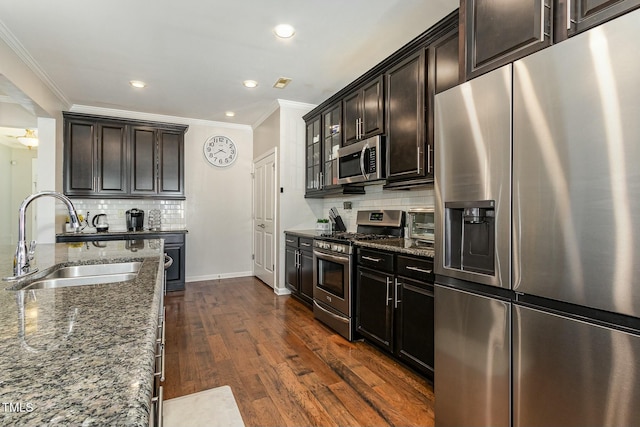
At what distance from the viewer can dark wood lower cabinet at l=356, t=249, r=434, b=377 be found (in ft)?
6.89

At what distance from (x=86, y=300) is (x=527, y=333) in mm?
1606

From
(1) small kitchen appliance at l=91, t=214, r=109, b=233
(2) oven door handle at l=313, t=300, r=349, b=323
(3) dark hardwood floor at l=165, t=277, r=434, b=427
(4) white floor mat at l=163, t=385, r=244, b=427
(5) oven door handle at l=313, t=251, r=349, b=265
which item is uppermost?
(1) small kitchen appliance at l=91, t=214, r=109, b=233

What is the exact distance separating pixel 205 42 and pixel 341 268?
2379mm

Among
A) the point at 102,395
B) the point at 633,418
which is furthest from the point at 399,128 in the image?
the point at 102,395

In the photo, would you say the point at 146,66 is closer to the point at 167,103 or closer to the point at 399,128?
the point at 167,103

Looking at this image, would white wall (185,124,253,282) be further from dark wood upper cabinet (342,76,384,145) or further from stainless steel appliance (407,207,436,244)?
stainless steel appliance (407,207,436,244)

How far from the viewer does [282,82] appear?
3.73 metres

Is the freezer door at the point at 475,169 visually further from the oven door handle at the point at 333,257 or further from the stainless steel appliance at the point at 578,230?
the oven door handle at the point at 333,257

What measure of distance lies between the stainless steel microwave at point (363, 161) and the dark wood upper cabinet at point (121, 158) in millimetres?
2786

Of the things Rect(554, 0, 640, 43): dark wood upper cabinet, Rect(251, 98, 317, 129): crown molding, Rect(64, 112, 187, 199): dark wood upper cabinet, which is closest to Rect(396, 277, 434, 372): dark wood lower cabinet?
Rect(554, 0, 640, 43): dark wood upper cabinet

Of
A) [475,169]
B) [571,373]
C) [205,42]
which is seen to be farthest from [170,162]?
[571,373]

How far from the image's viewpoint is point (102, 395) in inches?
18.8

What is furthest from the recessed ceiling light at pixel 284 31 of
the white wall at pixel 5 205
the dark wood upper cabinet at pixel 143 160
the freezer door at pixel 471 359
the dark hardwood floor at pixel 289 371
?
the white wall at pixel 5 205

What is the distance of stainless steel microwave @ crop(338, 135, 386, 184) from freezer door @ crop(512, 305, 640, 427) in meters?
1.87
